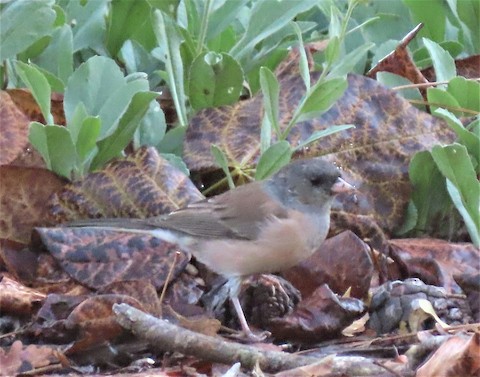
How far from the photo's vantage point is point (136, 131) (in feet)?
11.5

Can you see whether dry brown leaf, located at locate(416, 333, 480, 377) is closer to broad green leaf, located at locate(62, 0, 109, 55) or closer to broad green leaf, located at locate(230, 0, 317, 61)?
broad green leaf, located at locate(230, 0, 317, 61)

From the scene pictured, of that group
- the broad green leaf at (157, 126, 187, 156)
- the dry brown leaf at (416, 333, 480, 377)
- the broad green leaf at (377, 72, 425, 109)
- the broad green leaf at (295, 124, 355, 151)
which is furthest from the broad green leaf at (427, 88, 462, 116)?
the dry brown leaf at (416, 333, 480, 377)

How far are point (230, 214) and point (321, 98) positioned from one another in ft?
1.63

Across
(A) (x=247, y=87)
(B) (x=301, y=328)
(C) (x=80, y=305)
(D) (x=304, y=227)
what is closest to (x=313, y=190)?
(D) (x=304, y=227)

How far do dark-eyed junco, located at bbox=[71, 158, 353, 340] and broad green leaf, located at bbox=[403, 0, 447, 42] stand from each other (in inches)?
33.7

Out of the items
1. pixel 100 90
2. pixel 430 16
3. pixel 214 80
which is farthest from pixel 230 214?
pixel 430 16

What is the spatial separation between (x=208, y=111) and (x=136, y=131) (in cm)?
30

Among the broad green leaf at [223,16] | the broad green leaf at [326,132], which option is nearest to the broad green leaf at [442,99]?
the broad green leaf at [326,132]

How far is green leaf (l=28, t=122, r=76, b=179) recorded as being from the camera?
124 inches

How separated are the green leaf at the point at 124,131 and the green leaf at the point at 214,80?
37 centimetres

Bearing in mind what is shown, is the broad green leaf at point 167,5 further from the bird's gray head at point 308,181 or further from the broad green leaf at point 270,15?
the bird's gray head at point 308,181

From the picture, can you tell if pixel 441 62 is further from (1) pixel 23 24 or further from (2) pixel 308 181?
(1) pixel 23 24

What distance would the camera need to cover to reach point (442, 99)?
3584 mm

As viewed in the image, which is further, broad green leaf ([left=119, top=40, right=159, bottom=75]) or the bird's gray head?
broad green leaf ([left=119, top=40, right=159, bottom=75])
